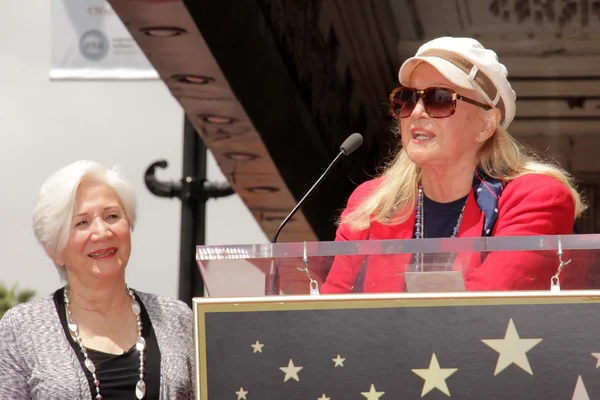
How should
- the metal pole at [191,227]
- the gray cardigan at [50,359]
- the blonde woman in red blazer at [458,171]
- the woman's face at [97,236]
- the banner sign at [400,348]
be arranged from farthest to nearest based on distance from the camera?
the metal pole at [191,227]
the woman's face at [97,236]
the gray cardigan at [50,359]
the blonde woman in red blazer at [458,171]
the banner sign at [400,348]

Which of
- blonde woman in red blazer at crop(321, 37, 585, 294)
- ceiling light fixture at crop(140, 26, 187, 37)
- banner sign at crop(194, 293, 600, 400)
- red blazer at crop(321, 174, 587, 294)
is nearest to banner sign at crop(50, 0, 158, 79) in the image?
ceiling light fixture at crop(140, 26, 187, 37)

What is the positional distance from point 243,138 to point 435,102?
6.14m

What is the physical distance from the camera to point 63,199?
378 cm

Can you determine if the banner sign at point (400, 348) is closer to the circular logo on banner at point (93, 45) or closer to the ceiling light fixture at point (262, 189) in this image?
the circular logo on banner at point (93, 45)

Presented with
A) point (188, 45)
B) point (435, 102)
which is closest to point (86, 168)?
point (435, 102)

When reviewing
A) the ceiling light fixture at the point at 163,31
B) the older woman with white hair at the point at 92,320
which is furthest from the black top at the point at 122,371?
the ceiling light fixture at the point at 163,31

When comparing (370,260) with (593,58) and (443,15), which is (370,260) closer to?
(443,15)

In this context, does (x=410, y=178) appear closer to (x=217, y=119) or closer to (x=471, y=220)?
(x=471, y=220)

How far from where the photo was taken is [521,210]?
3.03 m

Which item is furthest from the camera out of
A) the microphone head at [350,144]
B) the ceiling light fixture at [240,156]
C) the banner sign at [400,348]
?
the ceiling light fixture at [240,156]

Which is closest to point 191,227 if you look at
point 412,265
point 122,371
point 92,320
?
point 92,320

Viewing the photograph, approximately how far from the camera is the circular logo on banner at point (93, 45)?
9.91 meters

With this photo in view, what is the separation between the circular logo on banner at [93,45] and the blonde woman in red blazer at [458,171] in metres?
6.86

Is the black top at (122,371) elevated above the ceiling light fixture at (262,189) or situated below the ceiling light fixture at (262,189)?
below
